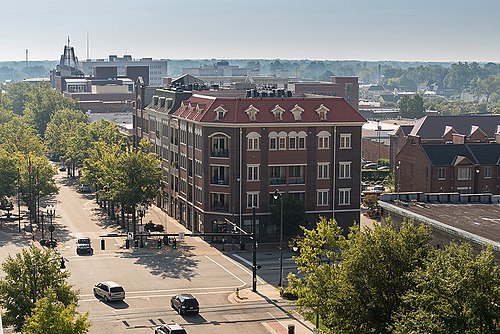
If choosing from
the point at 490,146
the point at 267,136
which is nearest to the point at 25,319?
the point at 267,136

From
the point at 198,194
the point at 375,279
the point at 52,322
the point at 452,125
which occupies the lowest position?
the point at 198,194

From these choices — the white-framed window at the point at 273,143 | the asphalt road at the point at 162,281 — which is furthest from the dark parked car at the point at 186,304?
the white-framed window at the point at 273,143

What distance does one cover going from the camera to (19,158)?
12106 centimetres

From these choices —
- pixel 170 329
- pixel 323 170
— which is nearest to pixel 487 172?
pixel 323 170

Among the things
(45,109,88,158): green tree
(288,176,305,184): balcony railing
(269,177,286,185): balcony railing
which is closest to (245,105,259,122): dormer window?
(269,177,286,185): balcony railing

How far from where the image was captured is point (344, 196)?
4058 inches

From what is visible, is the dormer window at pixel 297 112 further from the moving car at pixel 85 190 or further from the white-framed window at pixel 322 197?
the moving car at pixel 85 190

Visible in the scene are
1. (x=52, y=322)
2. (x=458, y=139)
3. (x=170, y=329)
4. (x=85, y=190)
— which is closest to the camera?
(x=52, y=322)

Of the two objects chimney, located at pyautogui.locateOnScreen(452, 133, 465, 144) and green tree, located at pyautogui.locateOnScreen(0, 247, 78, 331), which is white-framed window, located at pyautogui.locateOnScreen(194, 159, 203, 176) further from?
green tree, located at pyautogui.locateOnScreen(0, 247, 78, 331)

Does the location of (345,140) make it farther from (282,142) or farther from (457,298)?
(457,298)

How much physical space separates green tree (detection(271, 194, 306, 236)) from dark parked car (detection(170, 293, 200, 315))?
2817 centimetres

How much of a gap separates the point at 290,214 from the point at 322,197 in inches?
225

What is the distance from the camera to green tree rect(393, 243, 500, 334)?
1615 inches

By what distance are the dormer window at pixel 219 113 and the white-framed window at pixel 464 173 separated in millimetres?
32825
